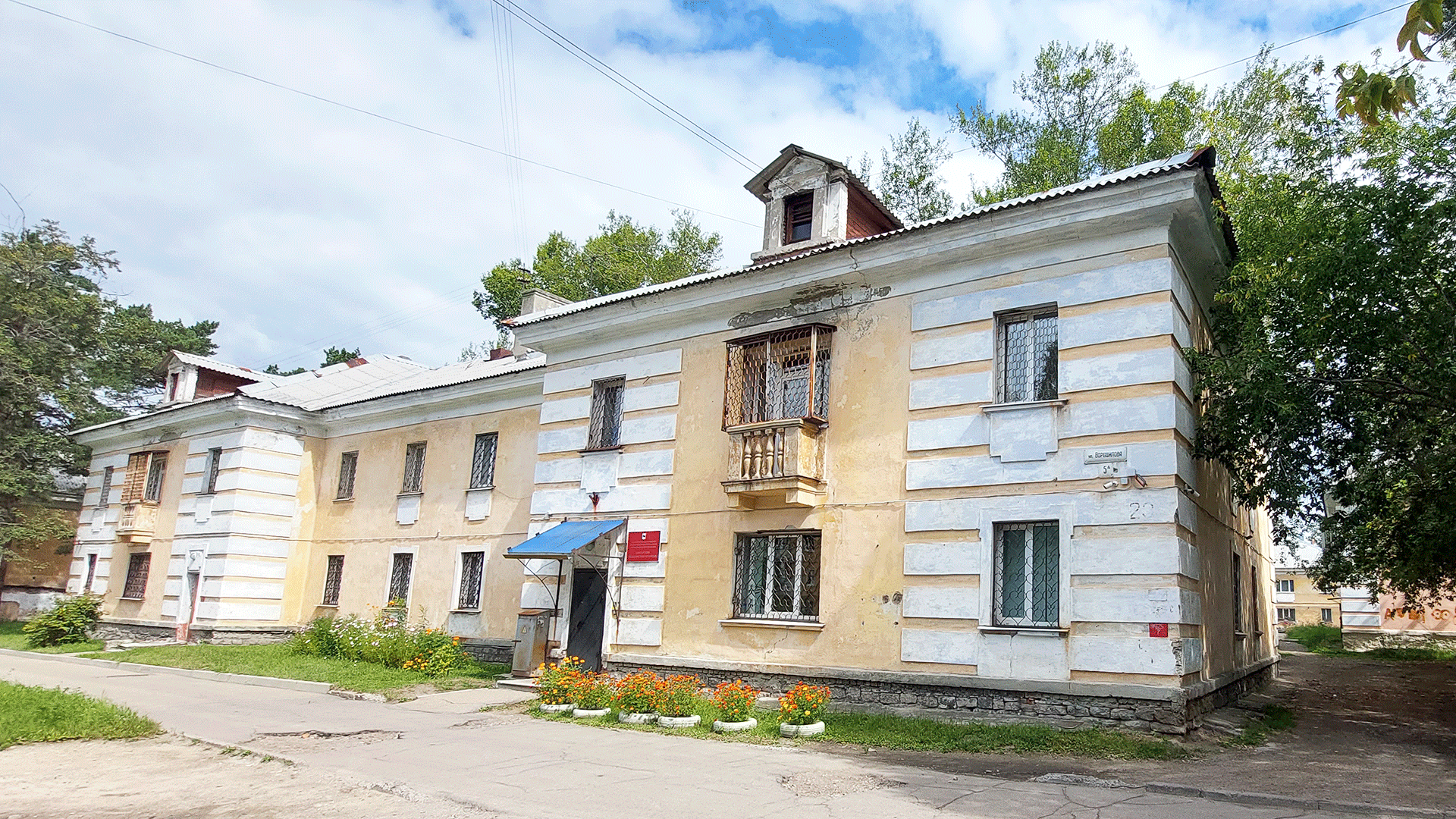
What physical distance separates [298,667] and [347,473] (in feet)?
24.5

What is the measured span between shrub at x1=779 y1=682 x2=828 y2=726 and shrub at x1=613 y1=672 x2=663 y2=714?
181 centimetres

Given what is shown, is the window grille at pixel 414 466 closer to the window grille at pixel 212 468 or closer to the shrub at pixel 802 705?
the window grille at pixel 212 468

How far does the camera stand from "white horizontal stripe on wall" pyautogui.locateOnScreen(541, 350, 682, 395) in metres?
16.0

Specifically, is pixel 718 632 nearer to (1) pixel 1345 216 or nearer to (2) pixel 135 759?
(2) pixel 135 759

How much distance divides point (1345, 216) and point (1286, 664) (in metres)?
16.9

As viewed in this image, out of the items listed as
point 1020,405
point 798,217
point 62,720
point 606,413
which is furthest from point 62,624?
point 1020,405

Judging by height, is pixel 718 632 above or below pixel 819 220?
below

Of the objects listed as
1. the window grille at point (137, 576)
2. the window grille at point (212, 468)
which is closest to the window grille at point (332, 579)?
the window grille at point (212, 468)

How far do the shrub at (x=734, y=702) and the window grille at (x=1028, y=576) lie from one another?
3.26m

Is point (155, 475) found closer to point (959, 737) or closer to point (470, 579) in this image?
point (470, 579)

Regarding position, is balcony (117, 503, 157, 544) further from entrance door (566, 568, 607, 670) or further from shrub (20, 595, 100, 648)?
entrance door (566, 568, 607, 670)

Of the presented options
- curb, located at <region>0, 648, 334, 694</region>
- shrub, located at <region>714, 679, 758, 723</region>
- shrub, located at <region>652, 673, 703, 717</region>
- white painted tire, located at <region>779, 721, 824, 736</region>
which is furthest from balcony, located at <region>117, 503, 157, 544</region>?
white painted tire, located at <region>779, 721, 824, 736</region>

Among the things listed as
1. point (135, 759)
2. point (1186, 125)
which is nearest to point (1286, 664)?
point (1186, 125)

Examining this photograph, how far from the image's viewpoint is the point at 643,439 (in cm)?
1591
